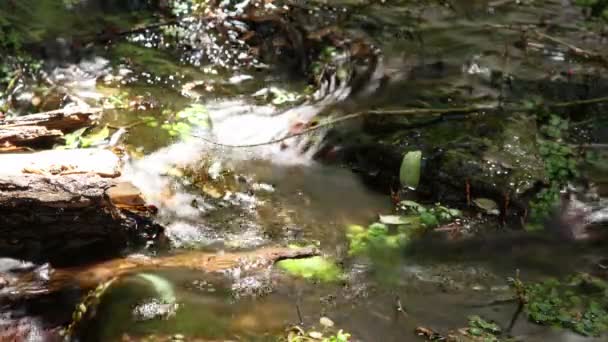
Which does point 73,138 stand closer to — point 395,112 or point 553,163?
point 395,112

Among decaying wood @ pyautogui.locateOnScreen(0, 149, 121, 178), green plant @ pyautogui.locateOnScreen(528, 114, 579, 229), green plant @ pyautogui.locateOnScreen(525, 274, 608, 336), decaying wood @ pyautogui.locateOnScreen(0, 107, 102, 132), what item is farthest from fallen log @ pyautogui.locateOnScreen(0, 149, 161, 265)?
green plant @ pyautogui.locateOnScreen(528, 114, 579, 229)

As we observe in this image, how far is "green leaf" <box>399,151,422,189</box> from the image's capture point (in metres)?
3.69

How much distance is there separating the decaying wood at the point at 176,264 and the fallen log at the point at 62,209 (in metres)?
0.10

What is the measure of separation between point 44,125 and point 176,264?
1.49 meters

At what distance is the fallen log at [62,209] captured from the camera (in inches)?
106

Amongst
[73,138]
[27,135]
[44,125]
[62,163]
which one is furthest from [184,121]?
[62,163]

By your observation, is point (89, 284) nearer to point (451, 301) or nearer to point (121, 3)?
point (451, 301)

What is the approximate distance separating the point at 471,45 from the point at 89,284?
4.09m

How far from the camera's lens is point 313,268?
9.92 feet

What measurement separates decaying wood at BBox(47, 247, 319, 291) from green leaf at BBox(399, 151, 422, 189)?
3.08ft

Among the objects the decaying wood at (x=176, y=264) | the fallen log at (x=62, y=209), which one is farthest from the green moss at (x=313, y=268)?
the fallen log at (x=62, y=209)

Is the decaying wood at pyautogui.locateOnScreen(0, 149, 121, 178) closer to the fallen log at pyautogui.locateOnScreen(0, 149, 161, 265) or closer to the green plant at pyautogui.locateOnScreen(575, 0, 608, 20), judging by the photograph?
the fallen log at pyautogui.locateOnScreen(0, 149, 161, 265)

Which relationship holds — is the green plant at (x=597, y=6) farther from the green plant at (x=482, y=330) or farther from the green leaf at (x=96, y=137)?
the green leaf at (x=96, y=137)

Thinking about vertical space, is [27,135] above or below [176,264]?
above
